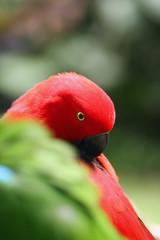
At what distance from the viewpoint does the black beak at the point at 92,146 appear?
952 mm

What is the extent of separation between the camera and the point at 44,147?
275 millimetres

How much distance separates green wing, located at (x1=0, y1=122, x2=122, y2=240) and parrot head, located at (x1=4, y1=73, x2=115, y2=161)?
2.09ft

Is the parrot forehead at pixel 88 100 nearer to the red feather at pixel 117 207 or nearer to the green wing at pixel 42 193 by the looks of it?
the red feather at pixel 117 207

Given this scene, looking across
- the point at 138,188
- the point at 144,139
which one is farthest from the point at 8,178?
the point at 144,139

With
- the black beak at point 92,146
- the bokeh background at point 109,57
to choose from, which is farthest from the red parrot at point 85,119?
the bokeh background at point 109,57

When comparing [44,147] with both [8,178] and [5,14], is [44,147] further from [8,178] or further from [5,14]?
→ [5,14]

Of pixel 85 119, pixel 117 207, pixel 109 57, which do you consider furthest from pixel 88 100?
pixel 109 57

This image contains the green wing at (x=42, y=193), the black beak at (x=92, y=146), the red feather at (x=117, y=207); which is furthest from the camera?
the black beak at (x=92, y=146)

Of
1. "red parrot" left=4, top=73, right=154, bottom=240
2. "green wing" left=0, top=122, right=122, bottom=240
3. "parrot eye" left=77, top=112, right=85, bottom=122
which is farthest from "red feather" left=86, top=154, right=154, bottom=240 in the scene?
"green wing" left=0, top=122, right=122, bottom=240

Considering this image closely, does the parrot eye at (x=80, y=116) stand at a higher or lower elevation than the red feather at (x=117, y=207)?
higher

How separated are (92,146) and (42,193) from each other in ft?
2.32

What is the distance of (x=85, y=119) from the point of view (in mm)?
935

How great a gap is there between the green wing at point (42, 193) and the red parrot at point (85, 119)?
0.61 metres

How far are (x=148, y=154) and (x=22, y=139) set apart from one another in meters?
2.54
